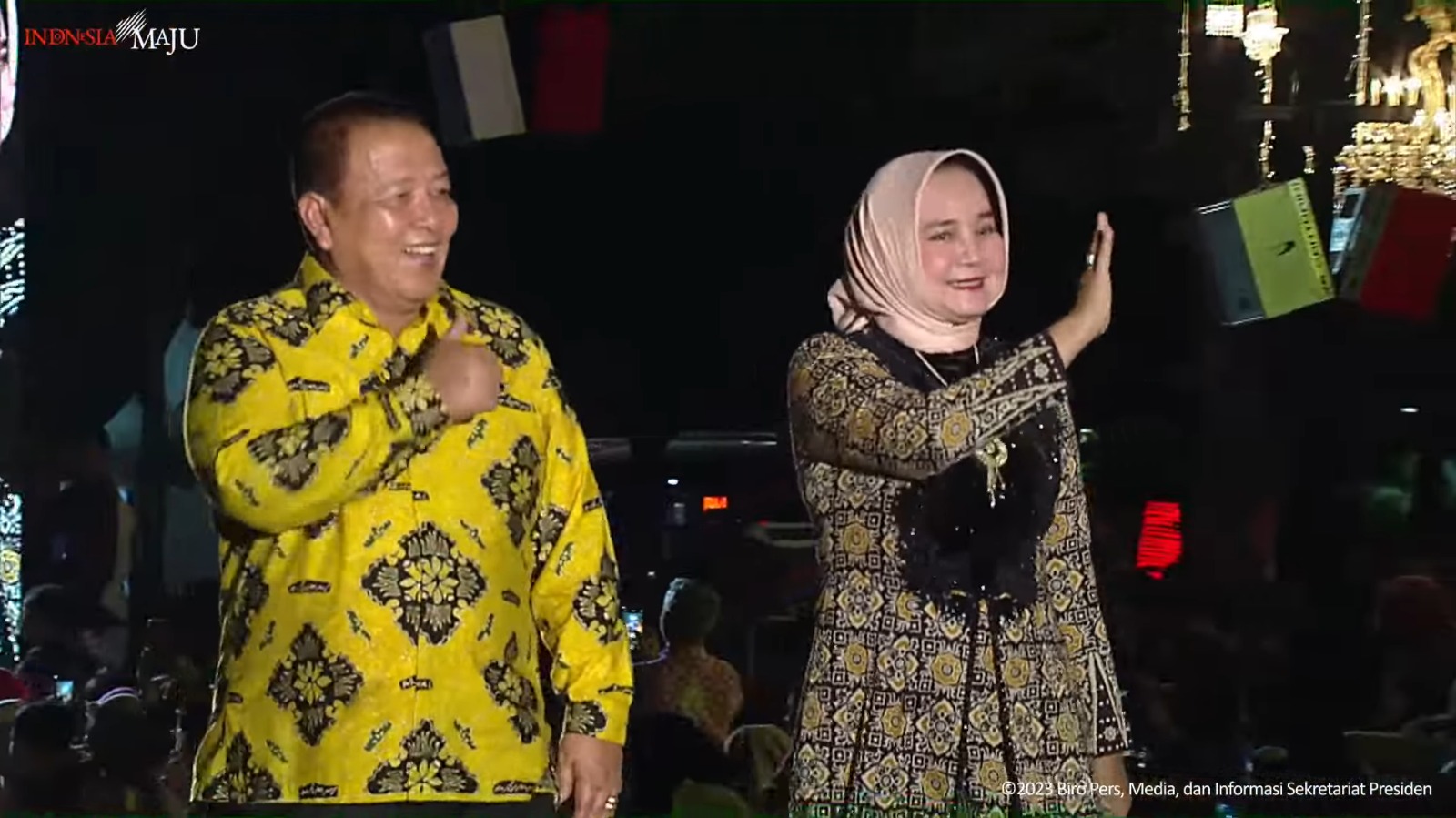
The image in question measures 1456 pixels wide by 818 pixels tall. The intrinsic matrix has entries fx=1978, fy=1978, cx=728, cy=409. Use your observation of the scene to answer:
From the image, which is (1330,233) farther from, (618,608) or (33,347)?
(33,347)

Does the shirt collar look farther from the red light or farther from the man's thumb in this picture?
the red light

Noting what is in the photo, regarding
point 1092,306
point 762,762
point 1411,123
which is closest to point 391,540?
point 762,762

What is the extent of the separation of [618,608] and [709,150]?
0.78 metres

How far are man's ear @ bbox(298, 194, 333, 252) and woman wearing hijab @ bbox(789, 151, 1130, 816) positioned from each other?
78cm

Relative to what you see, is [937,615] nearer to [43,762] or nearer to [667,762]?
[667,762]

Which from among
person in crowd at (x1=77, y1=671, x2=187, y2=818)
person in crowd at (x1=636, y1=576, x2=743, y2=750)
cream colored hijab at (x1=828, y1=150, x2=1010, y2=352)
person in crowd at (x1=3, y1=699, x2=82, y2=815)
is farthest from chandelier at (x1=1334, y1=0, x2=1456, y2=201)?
person in crowd at (x1=3, y1=699, x2=82, y2=815)

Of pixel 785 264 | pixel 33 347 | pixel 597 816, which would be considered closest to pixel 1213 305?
pixel 785 264

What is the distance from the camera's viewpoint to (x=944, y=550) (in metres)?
3.07

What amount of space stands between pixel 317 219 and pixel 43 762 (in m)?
0.98

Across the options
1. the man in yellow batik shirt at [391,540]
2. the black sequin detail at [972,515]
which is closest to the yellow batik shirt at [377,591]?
the man in yellow batik shirt at [391,540]

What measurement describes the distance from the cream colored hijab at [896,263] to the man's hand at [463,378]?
654 millimetres

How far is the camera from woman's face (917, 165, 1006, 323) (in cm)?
315

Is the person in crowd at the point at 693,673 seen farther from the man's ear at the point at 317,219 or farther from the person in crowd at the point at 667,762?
the man's ear at the point at 317,219

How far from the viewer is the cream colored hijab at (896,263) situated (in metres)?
3.15
